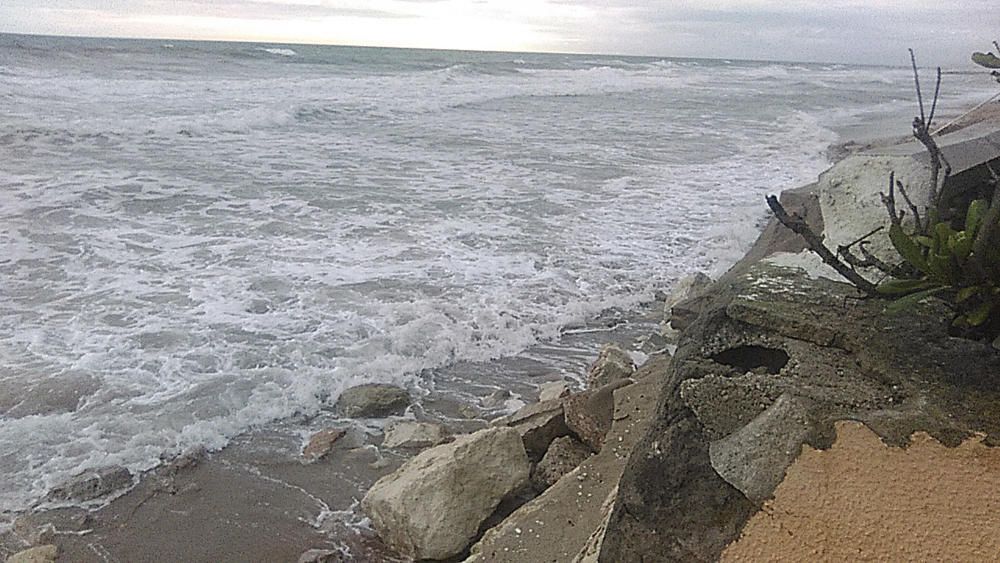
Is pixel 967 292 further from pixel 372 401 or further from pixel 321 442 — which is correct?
pixel 372 401

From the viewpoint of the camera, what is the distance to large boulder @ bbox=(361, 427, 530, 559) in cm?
331


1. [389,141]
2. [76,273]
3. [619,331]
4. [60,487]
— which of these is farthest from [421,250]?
[389,141]

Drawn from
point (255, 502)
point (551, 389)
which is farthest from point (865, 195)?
point (255, 502)

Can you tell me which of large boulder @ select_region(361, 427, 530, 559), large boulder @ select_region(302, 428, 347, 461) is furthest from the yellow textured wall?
large boulder @ select_region(302, 428, 347, 461)

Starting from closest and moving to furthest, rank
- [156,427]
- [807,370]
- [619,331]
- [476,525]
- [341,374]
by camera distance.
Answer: [807,370], [476,525], [156,427], [341,374], [619,331]

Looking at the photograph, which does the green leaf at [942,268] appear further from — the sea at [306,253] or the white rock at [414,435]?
the sea at [306,253]

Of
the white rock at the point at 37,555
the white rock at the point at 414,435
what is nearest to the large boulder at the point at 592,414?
the white rock at the point at 414,435

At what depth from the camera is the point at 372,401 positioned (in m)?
4.80

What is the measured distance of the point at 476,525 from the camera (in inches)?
132

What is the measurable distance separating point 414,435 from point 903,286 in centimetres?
312

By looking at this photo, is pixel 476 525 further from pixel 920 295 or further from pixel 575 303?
pixel 575 303

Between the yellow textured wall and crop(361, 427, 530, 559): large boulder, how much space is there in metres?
1.92

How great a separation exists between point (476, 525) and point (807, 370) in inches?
77.0

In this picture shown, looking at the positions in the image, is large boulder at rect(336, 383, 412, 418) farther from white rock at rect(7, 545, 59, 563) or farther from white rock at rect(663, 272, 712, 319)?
white rock at rect(663, 272, 712, 319)
